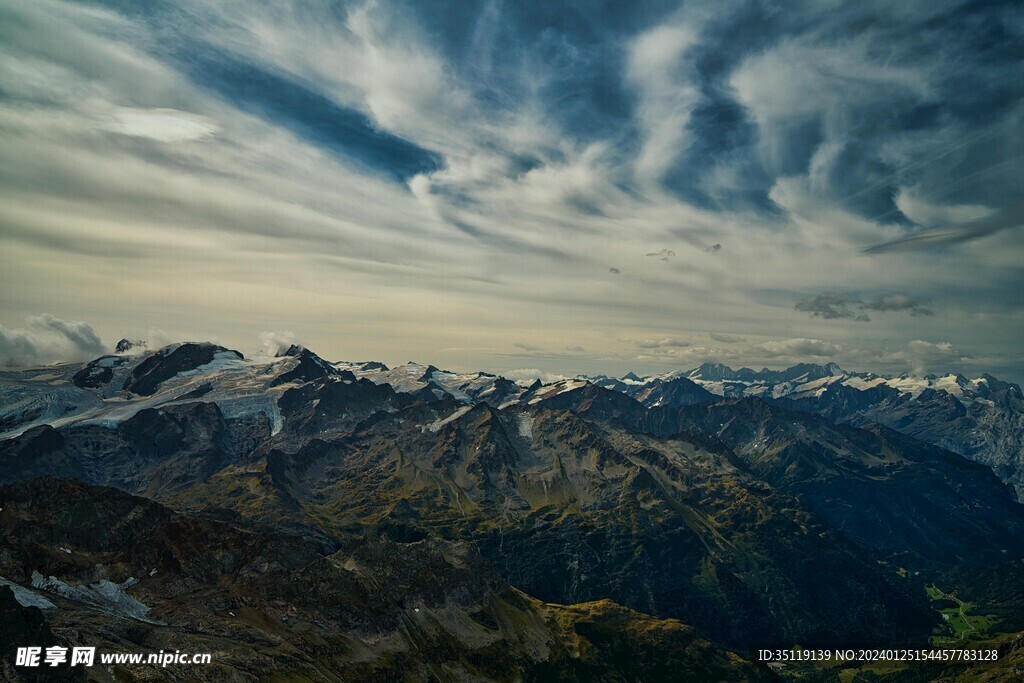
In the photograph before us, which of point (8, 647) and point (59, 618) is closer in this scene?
point (8, 647)

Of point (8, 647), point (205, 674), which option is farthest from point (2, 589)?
point (205, 674)

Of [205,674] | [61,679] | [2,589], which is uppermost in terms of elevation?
[2,589]

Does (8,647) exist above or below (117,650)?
above

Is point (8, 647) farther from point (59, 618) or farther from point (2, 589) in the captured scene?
point (59, 618)

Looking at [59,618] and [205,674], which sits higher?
[59,618]

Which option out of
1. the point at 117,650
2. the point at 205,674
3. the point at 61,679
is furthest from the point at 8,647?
the point at 205,674

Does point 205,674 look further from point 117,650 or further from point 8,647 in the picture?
point 8,647

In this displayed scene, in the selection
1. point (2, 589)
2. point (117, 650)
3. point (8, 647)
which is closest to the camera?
point (8, 647)

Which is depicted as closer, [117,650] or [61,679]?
[61,679]

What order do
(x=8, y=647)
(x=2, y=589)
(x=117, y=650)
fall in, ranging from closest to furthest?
(x=8, y=647) → (x=2, y=589) → (x=117, y=650)
